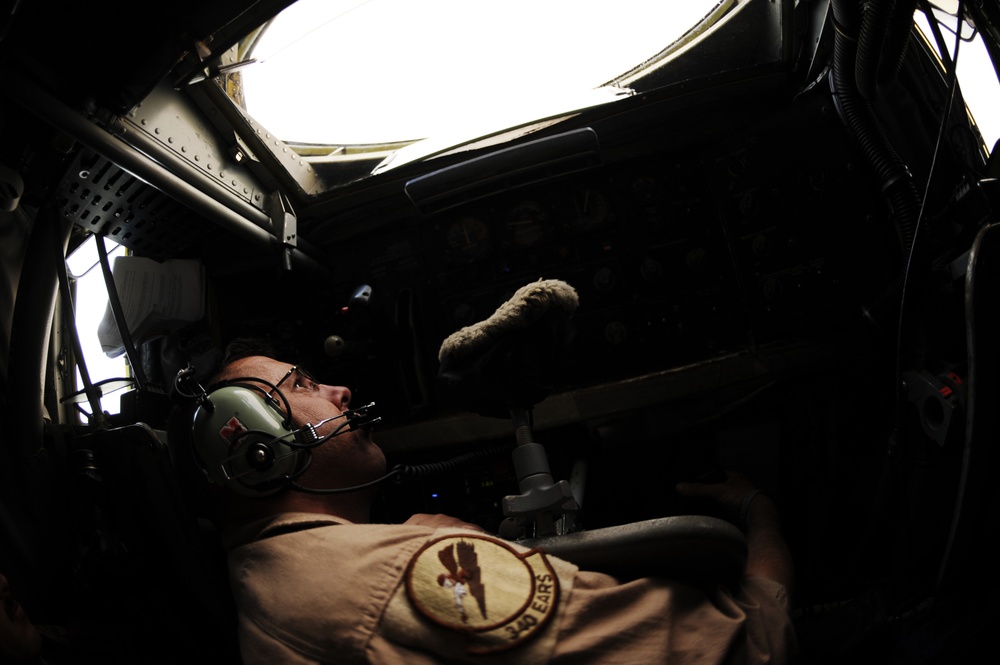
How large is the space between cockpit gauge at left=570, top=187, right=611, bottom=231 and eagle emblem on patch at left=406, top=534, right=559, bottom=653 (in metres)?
1.07

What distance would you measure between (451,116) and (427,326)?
0.73 meters

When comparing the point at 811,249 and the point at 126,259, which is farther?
the point at 126,259

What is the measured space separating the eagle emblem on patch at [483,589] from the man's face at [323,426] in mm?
411

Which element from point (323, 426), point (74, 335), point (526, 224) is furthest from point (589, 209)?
point (74, 335)

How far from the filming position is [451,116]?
6.19ft

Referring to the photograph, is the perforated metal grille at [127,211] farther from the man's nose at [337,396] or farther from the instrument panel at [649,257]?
the man's nose at [337,396]

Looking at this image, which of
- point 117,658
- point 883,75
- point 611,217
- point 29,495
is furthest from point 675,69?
point 117,658

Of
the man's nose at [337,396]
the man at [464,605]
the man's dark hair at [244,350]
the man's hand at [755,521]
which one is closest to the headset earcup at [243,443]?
the man at [464,605]

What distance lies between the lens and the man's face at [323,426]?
49.9 inches

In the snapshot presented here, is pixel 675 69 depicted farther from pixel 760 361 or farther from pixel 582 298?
pixel 760 361

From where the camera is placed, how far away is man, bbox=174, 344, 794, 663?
2.76 ft

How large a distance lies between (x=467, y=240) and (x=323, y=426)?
0.81 metres

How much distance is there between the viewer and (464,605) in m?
0.86

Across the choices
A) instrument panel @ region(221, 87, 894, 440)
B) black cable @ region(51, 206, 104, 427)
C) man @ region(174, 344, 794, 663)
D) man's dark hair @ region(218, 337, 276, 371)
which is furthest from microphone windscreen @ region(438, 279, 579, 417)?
black cable @ region(51, 206, 104, 427)
